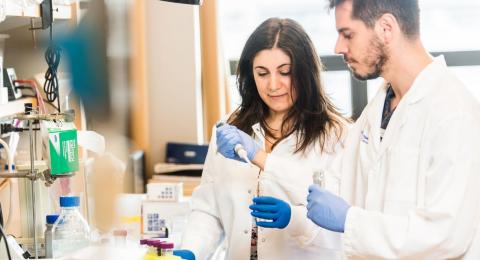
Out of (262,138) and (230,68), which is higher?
(230,68)

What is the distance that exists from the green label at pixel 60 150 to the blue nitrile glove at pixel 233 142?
497mm

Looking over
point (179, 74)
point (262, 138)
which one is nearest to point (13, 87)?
point (262, 138)

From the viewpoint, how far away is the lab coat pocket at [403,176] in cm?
153

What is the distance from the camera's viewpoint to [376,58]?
63.5 inches

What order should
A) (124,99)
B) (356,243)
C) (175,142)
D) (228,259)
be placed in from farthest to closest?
(175,142) → (228,259) → (356,243) → (124,99)

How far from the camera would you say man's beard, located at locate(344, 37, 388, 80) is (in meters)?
1.60

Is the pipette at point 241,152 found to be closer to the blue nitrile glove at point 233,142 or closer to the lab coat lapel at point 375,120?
the blue nitrile glove at point 233,142

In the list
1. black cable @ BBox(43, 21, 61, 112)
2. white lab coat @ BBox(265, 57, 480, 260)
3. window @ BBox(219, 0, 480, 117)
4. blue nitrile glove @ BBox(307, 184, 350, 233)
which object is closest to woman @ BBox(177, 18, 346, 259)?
blue nitrile glove @ BBox(307, 184, 350, 233)

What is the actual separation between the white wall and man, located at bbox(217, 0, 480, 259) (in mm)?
2353

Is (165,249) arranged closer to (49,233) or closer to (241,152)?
(49,233)

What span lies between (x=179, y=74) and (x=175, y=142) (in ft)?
1.33

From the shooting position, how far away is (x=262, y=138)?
7.01 feet

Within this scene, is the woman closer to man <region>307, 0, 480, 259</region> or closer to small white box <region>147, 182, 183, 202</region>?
man <region>307, 0, 480, 259</region>

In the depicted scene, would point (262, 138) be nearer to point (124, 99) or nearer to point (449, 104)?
point (449, 104)
